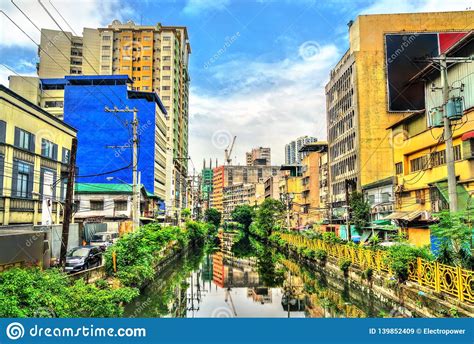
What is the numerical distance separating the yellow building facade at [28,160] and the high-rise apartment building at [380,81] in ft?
109

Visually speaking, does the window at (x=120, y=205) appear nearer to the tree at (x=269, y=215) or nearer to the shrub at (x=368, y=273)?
the tree at (x=269, y=215)

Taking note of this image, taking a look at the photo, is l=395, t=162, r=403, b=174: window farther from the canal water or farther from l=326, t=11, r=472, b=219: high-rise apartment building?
the canal water

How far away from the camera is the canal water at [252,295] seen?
64.4 ft

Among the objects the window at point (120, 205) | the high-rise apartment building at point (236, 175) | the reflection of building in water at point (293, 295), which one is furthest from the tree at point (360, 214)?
the high-rise apartment building at point (236, 175)

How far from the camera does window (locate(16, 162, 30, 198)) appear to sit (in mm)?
25953

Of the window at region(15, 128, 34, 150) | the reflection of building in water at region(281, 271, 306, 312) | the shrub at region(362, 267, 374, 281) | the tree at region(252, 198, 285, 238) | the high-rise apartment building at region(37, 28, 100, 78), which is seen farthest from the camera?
the high-rise apartment building at region(37, 28, 100, 78)

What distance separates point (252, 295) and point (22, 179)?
697 inches

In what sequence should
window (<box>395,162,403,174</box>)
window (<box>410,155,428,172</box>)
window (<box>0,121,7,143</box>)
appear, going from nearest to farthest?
1. window (<box>0,121,7,143</box>)
2. window (<box>410,155,428,172</box>)
3. window (<box>395,162,403,174</box>)

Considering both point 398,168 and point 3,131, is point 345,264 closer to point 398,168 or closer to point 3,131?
point 398,168

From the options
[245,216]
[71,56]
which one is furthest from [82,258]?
[245,216]

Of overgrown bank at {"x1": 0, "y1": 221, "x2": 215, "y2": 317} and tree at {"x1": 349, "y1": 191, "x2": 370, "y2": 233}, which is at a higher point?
tree at {"x1": 349, "y1": 191, "x2": 370, "y2": 233}

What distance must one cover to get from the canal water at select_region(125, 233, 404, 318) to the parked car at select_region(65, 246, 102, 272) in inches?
145

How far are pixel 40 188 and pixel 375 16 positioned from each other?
45.2 meters

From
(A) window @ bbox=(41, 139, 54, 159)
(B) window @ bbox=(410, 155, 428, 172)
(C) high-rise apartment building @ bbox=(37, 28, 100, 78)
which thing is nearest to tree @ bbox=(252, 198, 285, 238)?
(B) window @ bbox=(410, 155, 428, 172)
